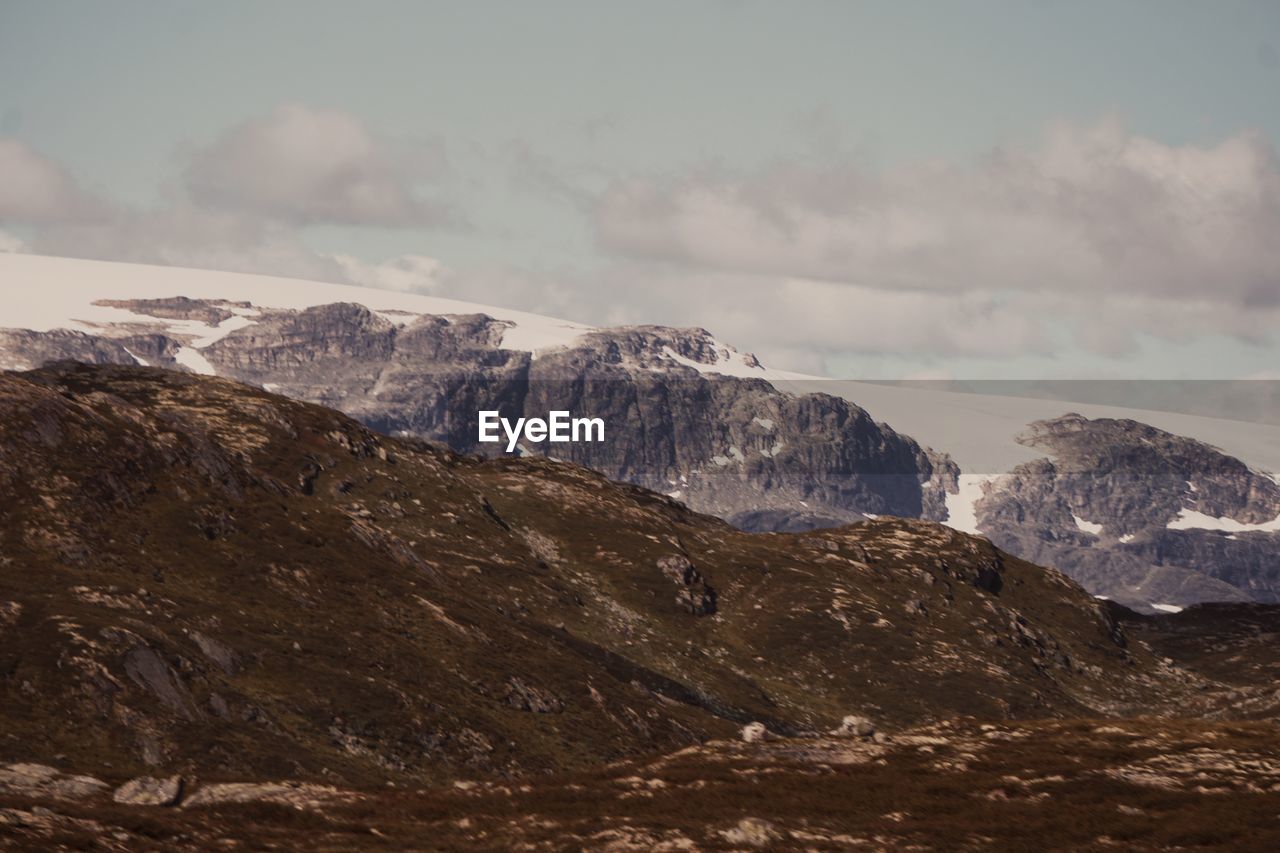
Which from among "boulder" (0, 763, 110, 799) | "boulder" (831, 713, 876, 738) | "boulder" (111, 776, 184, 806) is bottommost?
"boulder" (0, 763, 110, 799)

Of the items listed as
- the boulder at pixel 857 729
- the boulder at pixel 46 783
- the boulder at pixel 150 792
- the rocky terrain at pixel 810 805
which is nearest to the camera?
the rocky terrain at pixel 810 805

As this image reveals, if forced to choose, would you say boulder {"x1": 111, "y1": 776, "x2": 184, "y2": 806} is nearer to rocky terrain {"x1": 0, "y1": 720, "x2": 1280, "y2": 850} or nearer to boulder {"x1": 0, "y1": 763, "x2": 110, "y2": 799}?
rocky terrain {"x1": 0, "y1": 720, "x2": 1280, "y2": 850}

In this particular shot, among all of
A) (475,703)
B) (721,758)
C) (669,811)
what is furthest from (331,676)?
(669,811)

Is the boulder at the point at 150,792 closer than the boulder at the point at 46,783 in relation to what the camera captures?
Yes

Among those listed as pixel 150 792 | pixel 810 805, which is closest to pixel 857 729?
pixel 810 805

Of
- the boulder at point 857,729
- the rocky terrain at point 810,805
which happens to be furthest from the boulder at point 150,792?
the boulder at point 857,729

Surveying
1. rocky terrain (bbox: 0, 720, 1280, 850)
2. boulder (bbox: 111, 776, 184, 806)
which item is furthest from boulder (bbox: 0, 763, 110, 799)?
boulder (bbox: 111, 776, 184, 806)

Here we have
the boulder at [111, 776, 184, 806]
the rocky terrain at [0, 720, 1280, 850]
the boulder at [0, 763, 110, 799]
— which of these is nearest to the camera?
the rocky terrain at [0, 720, 1280, 850]

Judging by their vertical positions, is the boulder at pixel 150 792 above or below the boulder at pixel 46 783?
above

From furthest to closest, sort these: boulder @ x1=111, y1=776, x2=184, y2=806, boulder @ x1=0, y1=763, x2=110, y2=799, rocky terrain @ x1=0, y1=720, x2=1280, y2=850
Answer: boulder @ x1=0, y1=763, x2=110, y2=799, boulder @ x1=111, y1=776, x2=184, y2=806, rocky terrain @ x1=0, y1=720, x2=1280, y2=850

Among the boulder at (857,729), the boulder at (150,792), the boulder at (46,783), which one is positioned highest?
the boulder at (857,729)

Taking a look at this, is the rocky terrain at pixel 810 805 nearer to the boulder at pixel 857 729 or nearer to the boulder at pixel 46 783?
the boulder at pixel 46 783

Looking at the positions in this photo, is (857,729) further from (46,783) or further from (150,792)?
(46,783)
